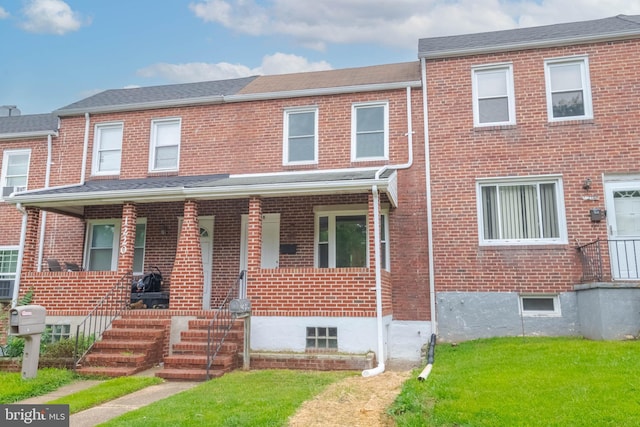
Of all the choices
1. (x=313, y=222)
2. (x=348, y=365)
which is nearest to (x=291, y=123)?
(x=313, y=222)

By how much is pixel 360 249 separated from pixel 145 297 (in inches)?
200

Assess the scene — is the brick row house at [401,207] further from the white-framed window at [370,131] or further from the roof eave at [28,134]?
the roof eave at [28,134]

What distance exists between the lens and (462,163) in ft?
34.6

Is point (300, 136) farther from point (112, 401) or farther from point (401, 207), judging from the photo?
point (112, 401)

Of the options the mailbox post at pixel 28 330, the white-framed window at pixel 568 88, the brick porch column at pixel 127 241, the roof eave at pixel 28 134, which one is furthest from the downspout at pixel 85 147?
the white-framed window at pixel 568 88

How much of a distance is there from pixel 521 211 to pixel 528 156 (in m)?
1.24

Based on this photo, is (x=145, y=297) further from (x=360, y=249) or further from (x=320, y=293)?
(x=360, y=249)

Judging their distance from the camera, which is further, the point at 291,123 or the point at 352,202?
the point at 291,123

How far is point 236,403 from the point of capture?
5590mm

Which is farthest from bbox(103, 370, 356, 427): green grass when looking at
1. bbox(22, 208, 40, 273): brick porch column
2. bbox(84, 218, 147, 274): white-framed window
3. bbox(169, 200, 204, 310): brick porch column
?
bbox(22, 208, 40, 273): brick porch column

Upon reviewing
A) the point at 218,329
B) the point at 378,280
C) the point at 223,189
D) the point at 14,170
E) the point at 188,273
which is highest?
the point at 14,170

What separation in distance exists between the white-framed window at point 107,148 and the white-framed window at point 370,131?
6.66 m

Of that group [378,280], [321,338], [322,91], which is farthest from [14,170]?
[378,280]

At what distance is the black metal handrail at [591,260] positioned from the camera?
364 inches
